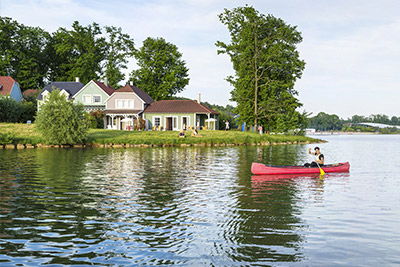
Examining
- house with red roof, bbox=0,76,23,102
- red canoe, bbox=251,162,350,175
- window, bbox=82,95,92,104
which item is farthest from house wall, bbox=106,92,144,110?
red canoe, bbox=251,162,350,175

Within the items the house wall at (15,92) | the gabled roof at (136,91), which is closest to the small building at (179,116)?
the gabled roof at (136,91)

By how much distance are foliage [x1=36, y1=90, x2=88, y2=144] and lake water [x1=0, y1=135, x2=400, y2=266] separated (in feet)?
83.2

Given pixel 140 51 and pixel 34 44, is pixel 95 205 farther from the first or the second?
pixel 34 44

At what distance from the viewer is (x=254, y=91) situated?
65.2m

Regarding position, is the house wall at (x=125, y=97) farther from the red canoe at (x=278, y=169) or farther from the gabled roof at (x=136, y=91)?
the red canoe at (x=278, y=169)

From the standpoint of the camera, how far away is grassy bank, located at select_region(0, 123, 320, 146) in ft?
152

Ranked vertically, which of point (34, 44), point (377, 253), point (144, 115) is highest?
point (34, 44)

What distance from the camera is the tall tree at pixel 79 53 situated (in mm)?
88713

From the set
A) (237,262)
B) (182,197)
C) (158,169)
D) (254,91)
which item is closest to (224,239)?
(237,262)

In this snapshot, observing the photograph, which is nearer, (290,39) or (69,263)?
(69,263)

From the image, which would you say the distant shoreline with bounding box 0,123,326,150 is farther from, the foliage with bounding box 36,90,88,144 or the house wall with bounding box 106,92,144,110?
the house wall with bounding box 106,92,144,110

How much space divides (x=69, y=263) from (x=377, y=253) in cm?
680

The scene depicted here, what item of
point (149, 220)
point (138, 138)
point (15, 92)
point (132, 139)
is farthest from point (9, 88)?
point (149, 220)

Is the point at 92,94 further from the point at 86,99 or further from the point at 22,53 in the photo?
the point at 22,53
